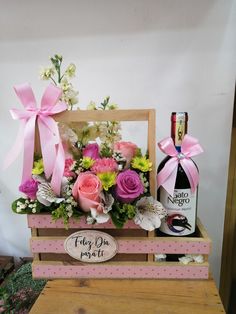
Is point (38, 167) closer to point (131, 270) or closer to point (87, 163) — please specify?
point (87, 163)

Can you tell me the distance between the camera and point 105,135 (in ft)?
1.98

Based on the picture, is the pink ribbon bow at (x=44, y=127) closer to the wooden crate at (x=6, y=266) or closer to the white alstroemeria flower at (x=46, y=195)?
the white alstroemeria flower at (x=46, y=195)

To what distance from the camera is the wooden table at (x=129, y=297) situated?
1.59ft

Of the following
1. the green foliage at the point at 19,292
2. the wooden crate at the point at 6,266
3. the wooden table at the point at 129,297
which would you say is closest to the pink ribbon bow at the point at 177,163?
the wooden table at the point at 129,297

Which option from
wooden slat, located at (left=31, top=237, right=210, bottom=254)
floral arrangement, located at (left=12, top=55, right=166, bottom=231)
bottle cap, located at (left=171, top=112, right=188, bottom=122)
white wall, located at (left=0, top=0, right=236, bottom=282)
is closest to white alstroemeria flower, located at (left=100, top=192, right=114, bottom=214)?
floral arrangement, located at (left=12, top=55, right=166, bottom=231)

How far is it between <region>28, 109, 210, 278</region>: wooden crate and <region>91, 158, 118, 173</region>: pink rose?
0.30ft

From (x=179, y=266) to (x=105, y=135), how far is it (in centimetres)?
35

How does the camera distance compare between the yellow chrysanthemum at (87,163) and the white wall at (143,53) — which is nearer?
the yellow chrysanthemum at (87,163)

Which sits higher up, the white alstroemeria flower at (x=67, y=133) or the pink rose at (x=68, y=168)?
the white alstroemeria flower at (x=67, y=133)

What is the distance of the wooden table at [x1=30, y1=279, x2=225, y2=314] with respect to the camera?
0.48 m

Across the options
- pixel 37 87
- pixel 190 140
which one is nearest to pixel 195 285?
pixel 190 140

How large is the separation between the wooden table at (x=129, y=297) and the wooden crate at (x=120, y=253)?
0.02m

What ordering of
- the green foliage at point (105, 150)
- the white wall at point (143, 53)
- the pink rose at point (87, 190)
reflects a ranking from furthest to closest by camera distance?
1. the white wall at point (143, 53)
2. the green foliage at point (105, 150)
3. the pink rose at point (87, 190)

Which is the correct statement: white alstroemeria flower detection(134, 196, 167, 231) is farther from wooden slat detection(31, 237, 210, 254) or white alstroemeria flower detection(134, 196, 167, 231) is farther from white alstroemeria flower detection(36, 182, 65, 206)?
white alstroemeria flower detection(36, 182, 65, 206)
